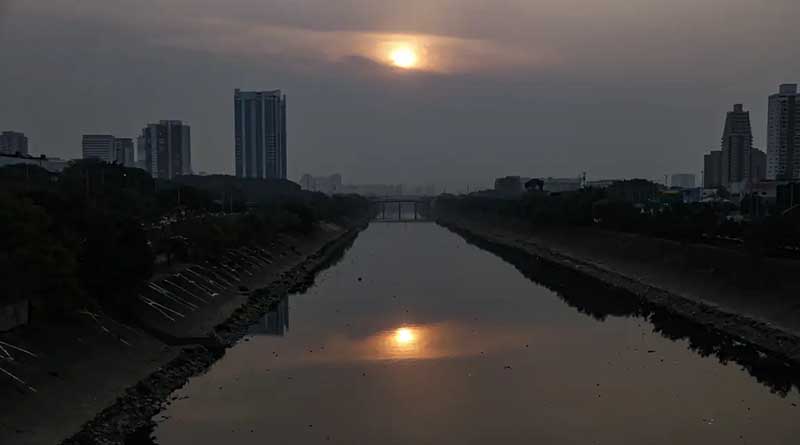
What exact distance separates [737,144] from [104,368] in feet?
327

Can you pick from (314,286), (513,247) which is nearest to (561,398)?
(314,286)

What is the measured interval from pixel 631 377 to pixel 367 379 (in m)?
6.05

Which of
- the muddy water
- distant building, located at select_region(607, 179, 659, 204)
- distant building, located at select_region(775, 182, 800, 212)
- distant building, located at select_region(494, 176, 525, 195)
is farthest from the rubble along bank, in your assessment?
distant building, located at select_region(494, 176, 525, 195)

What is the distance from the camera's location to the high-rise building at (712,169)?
109419 millimetres

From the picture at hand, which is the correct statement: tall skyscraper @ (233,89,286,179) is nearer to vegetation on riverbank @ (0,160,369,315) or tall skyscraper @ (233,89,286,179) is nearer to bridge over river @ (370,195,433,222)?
bridge over river @ (370,195,433,222)

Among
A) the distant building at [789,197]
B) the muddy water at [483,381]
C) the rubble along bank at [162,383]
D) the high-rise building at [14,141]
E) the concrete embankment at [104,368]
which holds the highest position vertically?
the high-rise building at [14,141]

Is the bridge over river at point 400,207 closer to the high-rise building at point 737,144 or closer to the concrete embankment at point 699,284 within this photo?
the high-rise building at point 737,144

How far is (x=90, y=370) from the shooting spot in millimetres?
14570

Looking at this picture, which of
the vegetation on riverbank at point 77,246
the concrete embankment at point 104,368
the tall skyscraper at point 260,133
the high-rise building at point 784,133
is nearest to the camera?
the concrete embankment at point 104,368

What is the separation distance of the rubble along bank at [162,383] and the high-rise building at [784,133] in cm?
6480

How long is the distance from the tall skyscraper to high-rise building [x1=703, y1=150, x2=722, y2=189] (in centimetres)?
7411

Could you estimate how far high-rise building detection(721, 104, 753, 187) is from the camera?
98.6 metres

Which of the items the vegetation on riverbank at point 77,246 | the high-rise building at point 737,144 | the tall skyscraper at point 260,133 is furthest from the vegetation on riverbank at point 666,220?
the tall skyscraper at point 260,133

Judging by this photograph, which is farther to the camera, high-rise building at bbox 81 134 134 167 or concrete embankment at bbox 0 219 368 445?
high-rise building at bbox 81 134 134 167
